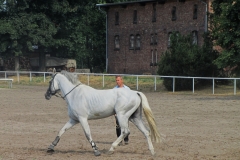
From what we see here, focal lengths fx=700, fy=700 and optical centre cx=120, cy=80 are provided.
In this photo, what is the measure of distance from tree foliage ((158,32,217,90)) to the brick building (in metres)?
16.4

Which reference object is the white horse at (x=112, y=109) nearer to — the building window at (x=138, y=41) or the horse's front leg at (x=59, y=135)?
the horse's front leg at (x=59, y=135)

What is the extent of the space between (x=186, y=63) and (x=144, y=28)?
981 inches

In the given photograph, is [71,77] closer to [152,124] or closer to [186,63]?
[152,124]

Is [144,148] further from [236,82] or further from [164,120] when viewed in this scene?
[236,82]

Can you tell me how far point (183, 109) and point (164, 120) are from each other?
4.55 metres

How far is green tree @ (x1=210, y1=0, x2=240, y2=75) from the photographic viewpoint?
34.8 meters

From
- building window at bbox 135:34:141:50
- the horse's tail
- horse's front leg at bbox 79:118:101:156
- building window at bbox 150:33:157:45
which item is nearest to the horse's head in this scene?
horse's front leg at bbox 79:118:101:156

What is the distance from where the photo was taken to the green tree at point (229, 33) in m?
34.8

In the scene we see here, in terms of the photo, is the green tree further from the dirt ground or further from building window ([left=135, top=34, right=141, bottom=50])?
building window ([left=135, top=34, right=141, bottom=50])

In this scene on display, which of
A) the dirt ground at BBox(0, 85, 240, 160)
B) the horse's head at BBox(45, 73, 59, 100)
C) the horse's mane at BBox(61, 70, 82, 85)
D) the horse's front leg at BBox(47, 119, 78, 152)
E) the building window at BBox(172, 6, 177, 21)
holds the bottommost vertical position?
the dirt ground at BBox(0, 85, 240, 160)

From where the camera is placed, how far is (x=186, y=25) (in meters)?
59.0

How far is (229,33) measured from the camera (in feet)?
117

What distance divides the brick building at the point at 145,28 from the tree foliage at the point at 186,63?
1636cm

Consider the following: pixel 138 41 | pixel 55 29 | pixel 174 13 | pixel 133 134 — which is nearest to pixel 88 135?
pixel 133 134
